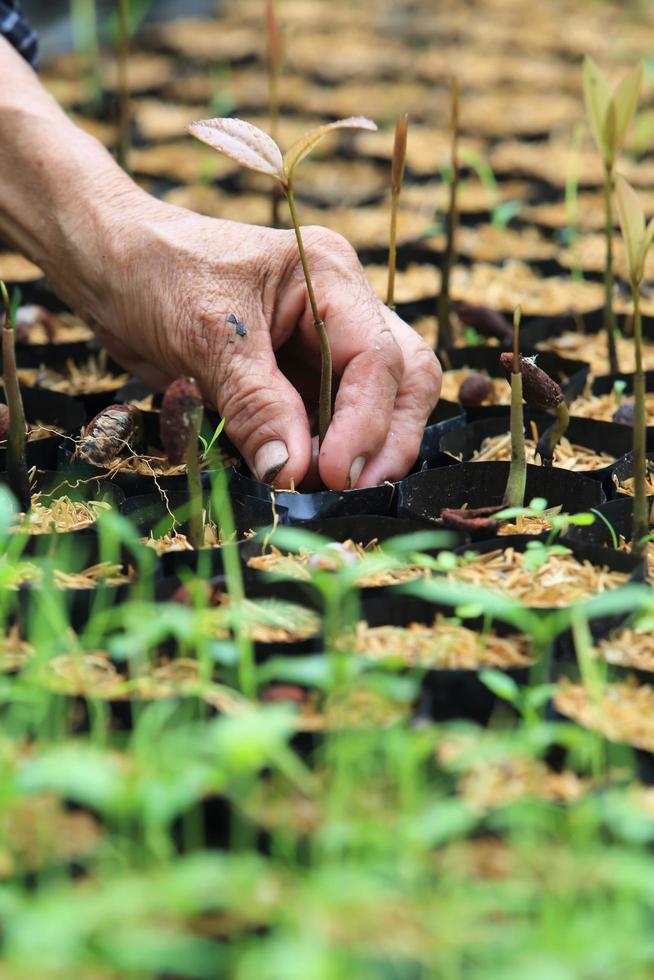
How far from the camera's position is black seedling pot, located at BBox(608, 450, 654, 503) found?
4.83 ft

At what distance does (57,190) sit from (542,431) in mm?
798

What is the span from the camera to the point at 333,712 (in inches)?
40.3

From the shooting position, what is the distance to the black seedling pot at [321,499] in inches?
55.2

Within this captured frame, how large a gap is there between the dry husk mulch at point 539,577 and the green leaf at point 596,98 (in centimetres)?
59

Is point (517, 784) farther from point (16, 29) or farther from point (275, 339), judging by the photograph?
point (16, 29)

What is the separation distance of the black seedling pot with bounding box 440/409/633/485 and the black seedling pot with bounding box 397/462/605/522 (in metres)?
0.13

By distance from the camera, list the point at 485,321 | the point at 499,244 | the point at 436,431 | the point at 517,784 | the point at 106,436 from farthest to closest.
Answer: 1. the point at 499,244
2. the point at 485,321
3. the point at 436,431
4. the point at 106,436
5. the point at 517,784

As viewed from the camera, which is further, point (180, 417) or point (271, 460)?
point (271, 460)

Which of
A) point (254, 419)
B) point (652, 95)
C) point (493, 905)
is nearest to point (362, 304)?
point (254, 419)

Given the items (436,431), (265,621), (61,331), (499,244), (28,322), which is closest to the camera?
(265,621)

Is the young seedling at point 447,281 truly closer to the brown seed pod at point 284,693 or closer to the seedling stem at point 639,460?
the seedling stem at point 639,460

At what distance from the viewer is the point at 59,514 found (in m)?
1.40

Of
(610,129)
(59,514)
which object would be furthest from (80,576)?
(610,129)

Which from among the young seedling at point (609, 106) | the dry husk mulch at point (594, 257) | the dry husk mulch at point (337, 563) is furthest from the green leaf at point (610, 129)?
the dry husk mulch at point (594, 257)
